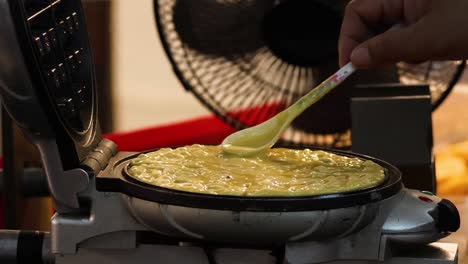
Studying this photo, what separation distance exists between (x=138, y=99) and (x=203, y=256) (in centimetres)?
370

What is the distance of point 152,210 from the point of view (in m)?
0.93

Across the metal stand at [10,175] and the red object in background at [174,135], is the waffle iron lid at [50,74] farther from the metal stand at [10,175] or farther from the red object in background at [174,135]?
the red object in background at [174,135]

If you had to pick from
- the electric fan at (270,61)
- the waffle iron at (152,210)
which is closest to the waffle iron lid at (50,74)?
the waffle iron at (152,210)

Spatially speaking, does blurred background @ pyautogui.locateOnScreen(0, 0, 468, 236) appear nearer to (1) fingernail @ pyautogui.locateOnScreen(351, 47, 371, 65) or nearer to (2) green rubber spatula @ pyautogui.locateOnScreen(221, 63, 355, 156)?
(2) green rubber spatula @ pyautogui.locateOnScreen(221, 63, 355, 156)

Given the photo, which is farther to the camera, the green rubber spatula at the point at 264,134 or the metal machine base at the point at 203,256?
the green rubber spatula at the point at 264,134

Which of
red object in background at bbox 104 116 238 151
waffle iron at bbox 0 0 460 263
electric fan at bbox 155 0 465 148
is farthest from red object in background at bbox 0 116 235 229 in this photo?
waffle iron at bbox 0 0 460 263

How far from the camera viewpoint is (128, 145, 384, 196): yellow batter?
3.11 feet

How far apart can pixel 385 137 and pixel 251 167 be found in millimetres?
388

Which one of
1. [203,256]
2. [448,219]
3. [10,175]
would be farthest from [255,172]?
[10,175]

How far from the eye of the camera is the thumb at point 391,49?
1015mm

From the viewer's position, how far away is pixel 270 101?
1767 millimetres

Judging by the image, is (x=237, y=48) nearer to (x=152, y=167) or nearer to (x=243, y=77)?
(x=243, y=77)

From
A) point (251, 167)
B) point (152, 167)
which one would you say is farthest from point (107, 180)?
point (251, 167)

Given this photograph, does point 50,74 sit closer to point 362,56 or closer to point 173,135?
point 362,56
